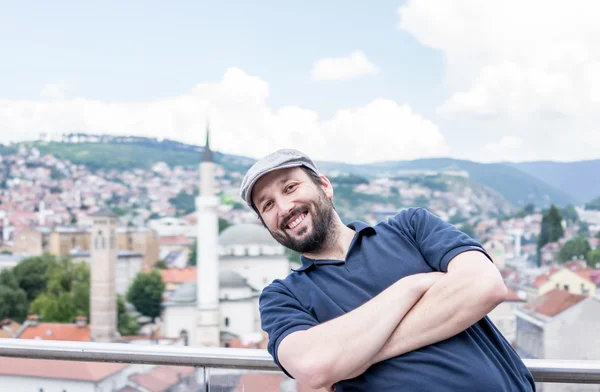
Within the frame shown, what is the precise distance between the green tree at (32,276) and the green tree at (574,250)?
33068mm

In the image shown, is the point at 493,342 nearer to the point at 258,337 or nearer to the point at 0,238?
the point at 258,337

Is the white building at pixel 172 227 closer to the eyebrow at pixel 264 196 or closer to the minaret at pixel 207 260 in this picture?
the minaret at pixel 207 260

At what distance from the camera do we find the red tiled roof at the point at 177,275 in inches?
1515

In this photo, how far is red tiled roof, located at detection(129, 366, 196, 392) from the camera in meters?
1.38

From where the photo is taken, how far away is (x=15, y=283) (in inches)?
1405

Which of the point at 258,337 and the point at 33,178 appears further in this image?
the point at 33,178

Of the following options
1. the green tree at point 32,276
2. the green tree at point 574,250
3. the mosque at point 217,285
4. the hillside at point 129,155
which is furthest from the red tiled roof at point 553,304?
the hillside at point 129,155

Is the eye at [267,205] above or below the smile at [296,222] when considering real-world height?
above

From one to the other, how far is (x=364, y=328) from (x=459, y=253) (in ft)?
0.77

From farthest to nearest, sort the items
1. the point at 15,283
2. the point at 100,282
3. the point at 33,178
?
the point at 33,178, the point at 15,283, the point at 100,282

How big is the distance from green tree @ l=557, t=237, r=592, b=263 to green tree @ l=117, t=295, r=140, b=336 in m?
27.8

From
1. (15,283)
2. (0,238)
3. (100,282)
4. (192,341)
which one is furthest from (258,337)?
(0,238)

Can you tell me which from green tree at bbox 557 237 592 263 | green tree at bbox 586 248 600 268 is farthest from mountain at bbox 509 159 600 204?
green tree at bbox 586 248 600 268

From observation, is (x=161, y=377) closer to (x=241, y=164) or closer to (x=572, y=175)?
(x=572, y=175)
